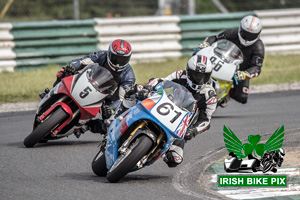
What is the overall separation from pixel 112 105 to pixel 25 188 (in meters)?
2.72

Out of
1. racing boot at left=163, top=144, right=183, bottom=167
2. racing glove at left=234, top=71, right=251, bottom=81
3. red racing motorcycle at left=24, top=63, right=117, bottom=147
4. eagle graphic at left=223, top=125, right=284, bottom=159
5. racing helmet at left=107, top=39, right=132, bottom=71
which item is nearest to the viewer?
eagle graphic at left=223, top=125, right=284, bottom=159

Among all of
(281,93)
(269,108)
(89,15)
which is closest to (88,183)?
(269,108)

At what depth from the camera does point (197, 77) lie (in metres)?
7.73

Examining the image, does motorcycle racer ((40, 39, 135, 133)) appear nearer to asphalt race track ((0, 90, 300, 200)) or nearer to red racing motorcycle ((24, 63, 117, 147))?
red racing motorcycle ((24, 63, 117, 147))

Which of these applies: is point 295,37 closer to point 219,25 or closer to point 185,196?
point 219,25

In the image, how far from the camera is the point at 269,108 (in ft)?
40.1

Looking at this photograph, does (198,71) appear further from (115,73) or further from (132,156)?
(115,73)

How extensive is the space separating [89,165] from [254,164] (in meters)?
1.91

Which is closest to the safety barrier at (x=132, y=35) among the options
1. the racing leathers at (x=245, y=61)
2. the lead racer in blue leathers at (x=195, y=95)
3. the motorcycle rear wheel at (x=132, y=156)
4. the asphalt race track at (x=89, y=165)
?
the asphalt race track at (x=89, y=165)

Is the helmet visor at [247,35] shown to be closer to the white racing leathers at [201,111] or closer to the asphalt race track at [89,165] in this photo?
the asphalt race track at [89,165]

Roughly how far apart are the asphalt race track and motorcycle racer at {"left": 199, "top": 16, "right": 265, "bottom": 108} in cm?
38

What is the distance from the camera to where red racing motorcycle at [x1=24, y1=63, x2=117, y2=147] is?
8.61 meters

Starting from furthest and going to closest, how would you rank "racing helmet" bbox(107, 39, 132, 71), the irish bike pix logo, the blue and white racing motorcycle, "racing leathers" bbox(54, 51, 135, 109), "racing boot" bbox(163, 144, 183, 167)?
"racing leathers" bbox(54, 51, 135, 109) → "racing helmet" bbox(107, 39, 132, 71) → "racing boot" bbox(163, 144, 183, 167) → the irish bike pix logo → the blue and white racing motorcycle

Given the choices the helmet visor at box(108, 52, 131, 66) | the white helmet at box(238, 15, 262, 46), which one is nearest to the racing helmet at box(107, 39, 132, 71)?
the helmet visor at box(108, 52, 131, 66)
